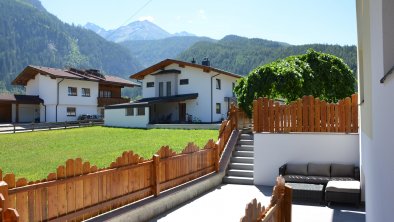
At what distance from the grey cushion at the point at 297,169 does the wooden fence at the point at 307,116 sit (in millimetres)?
1315

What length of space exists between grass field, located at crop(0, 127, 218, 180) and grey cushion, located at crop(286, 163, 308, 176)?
6474mm

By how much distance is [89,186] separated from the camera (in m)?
6.83

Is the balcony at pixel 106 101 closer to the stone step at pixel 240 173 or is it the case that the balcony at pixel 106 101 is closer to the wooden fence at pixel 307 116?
the stone step at pixel 240 173

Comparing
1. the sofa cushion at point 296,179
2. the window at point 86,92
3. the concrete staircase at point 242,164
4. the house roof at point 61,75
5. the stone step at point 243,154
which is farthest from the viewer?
the window at point 86,92

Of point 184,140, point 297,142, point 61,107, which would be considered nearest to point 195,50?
point 61,107

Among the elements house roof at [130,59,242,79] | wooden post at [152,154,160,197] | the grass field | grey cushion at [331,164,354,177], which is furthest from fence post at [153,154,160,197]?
house roof at [130,59,242,79]

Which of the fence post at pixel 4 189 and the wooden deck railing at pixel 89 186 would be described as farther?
the wooden deck railing at pixel 89 186

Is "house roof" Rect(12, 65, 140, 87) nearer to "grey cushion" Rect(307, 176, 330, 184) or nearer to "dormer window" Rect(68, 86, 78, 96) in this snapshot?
"dormer window" Rect(68, 86, 78, 96)

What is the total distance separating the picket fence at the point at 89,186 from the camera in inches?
214

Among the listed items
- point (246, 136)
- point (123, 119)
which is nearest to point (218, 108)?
point (123, 119)

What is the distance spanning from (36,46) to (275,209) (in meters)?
181

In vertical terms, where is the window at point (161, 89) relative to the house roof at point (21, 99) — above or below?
above

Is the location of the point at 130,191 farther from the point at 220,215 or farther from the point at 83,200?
the point at 220,215

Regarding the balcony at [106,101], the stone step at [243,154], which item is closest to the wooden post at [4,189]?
the stone step at [243,154]
